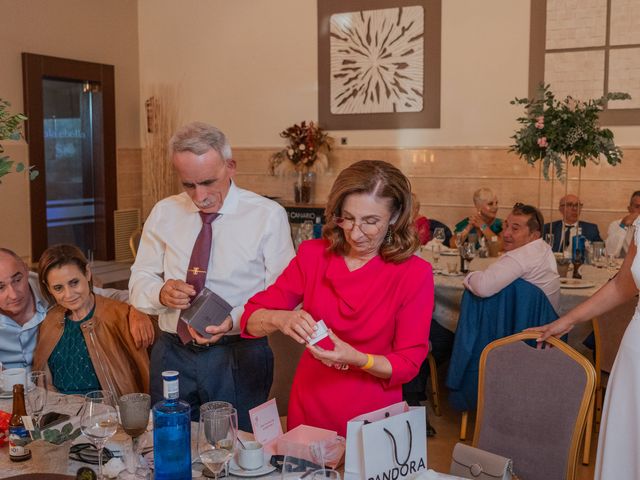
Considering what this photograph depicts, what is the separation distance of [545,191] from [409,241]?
231 inches

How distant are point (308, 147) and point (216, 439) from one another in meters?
7.02

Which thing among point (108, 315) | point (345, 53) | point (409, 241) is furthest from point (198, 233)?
point (345, 53)

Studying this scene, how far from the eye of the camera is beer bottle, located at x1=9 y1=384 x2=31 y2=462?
2107 mm

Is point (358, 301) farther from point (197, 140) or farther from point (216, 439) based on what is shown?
point (197, 140)

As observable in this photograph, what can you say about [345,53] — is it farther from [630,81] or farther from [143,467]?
[143,467]

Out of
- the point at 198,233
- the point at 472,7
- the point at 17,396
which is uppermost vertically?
the point at 472,7

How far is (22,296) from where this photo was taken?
3219 millimetres

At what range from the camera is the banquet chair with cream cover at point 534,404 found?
7.84 ft

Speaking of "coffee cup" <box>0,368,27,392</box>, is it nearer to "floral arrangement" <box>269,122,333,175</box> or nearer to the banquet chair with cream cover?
the banquet chair with cream cover

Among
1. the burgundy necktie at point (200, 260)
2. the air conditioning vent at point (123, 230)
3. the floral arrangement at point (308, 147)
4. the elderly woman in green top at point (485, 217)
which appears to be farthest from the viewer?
the air conditioning vent at point (123, 230)

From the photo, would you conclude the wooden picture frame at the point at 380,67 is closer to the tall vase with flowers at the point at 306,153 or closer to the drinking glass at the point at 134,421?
the tall vase with flowers at the point at 306,153

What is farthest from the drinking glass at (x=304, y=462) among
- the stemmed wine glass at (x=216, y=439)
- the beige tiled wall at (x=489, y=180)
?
the beige tiled wall at (x=489, y=180)

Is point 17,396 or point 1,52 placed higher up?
point 1,52

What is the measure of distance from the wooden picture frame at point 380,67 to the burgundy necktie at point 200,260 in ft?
19.2
